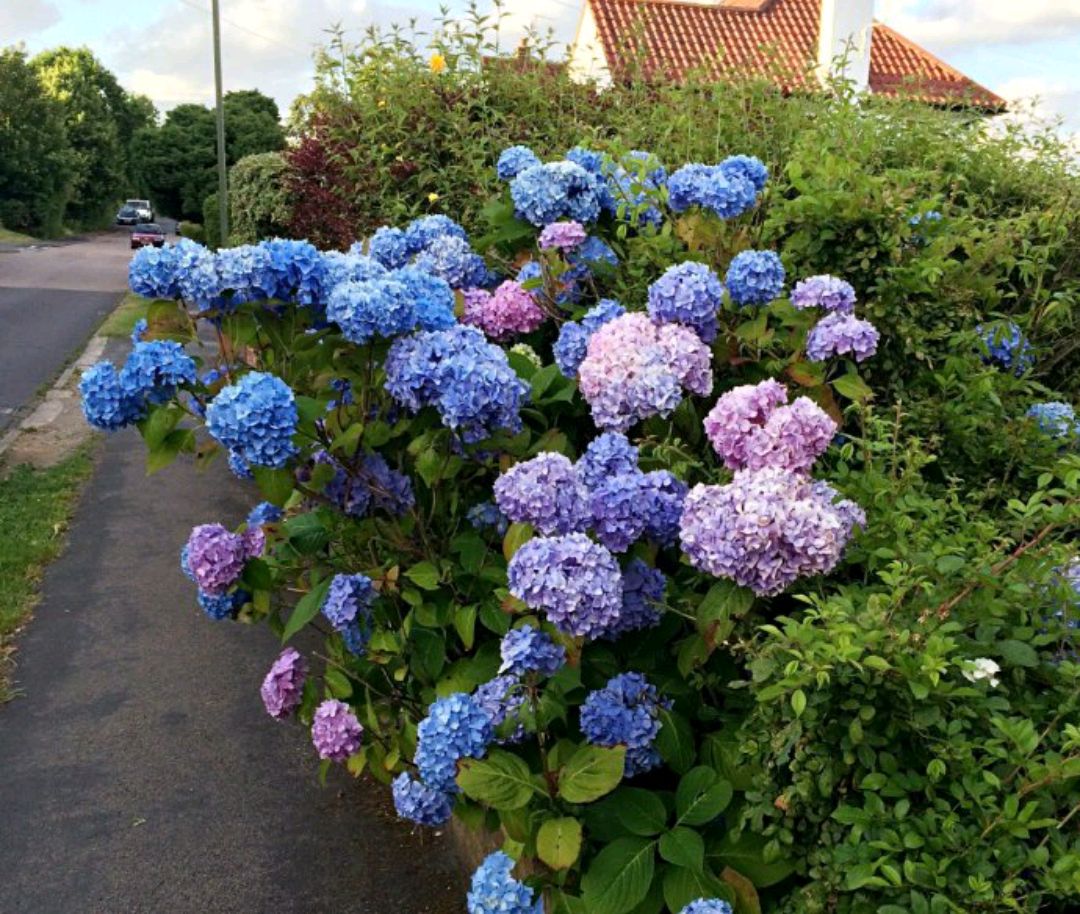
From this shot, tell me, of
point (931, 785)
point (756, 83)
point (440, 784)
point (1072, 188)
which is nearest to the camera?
point (931, 785)

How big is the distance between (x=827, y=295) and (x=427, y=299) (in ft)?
3.47

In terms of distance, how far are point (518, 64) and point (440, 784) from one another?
4.78m

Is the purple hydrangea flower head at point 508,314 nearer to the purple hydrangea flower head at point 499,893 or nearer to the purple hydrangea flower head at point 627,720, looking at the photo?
the purple hydrangea flower head at point 627,720

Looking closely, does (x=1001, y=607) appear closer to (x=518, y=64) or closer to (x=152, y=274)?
(x=152, y=274)

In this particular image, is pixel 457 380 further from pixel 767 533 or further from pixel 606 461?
pixel 767 533

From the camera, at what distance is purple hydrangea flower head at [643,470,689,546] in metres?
2.33

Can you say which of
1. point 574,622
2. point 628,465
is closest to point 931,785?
point 574,622

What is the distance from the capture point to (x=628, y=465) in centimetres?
242

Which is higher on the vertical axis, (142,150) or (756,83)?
(756,83)

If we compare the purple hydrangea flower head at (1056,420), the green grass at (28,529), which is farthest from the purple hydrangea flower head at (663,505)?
the green grass at (28,529)

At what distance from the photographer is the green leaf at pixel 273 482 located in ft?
8.25

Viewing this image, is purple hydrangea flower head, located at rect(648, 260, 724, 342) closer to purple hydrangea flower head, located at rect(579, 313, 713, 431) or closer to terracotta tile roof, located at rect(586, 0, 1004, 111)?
purple hydrangea flower head, located at rect(579, 313, 713, 431)

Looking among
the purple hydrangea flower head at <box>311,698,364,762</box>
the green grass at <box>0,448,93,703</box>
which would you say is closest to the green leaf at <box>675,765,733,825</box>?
the purple hydrangea flower head at <box>311,698,364,762</box>

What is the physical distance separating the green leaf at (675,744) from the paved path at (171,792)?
163cm
